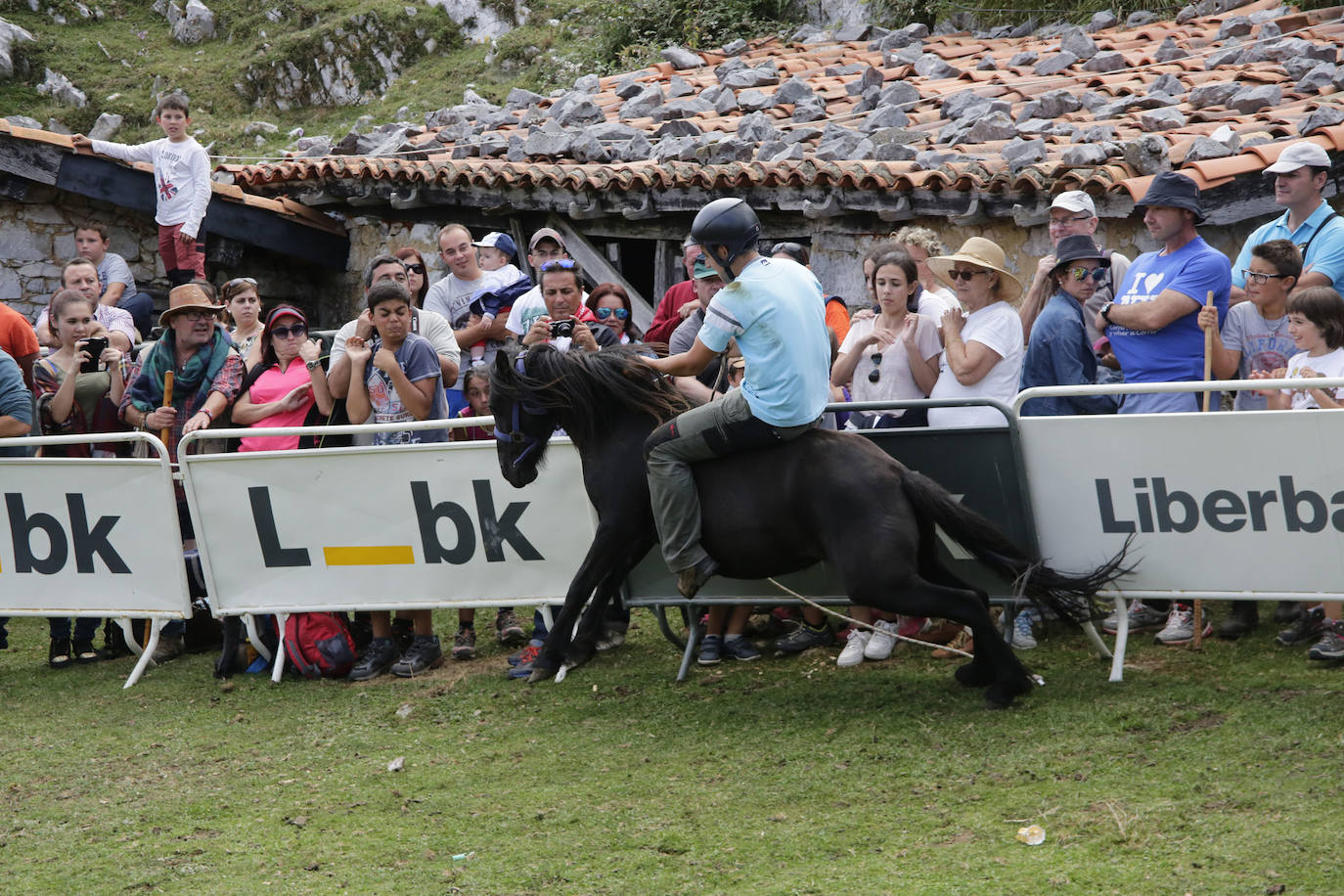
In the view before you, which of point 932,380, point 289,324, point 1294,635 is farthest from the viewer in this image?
point 289,324

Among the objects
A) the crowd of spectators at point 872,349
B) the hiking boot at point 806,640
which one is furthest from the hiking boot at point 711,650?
the hiking boot at point 806,640

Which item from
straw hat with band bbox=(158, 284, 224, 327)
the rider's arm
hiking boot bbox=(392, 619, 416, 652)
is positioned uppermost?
straw hat with band bbox=(158, 284, 224, 327)

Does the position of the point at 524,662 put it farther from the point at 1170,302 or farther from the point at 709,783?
the point at 1170,302

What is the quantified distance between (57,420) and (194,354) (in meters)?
1.14

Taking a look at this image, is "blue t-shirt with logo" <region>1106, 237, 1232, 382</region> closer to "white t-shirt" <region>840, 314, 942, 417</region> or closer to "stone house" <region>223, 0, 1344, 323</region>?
"white t-shirt" <region>840, 314, 942, 417</region>

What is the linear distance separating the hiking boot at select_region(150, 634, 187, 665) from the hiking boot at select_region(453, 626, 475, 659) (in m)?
1.97

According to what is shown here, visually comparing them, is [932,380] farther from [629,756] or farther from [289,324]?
[289,324]

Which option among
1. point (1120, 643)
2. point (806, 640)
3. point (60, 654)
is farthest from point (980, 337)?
point (60, 654)

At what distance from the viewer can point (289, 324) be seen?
26.2ft

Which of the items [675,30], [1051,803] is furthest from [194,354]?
[675,30]

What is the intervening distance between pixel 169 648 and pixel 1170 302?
627 centimetres

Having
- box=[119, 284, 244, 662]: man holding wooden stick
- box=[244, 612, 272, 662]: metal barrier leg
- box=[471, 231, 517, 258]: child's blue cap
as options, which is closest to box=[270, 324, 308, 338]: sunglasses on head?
box=[119, 284, 244, 662]: man holding wooden stick

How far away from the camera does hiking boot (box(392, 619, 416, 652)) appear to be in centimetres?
788

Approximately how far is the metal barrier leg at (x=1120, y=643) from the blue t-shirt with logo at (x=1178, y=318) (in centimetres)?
125
